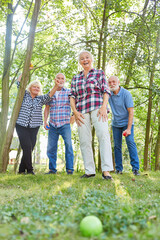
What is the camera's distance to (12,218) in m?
1.77

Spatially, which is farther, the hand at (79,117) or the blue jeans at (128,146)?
the blue jeans at (128,146)

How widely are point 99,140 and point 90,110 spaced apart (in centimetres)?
48

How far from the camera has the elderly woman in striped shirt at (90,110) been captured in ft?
11.6

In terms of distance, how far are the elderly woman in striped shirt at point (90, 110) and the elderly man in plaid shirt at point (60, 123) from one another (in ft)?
2.45

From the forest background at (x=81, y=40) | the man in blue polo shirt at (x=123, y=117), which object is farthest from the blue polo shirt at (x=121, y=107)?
the forest background at (x=81, y=40)

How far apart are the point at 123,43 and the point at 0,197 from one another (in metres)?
4.62

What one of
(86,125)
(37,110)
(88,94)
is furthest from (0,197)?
(37,110)

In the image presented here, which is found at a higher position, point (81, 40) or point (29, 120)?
point (81, 40)

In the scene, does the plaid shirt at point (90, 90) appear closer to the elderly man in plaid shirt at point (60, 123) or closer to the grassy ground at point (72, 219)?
the elderly man in plaid shirt at point (60, 123)

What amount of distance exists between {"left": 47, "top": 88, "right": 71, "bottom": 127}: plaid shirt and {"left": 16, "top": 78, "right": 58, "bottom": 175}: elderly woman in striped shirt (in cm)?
18

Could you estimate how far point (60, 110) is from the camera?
15.0ft

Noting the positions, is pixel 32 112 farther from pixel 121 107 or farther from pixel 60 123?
pixel 121 107

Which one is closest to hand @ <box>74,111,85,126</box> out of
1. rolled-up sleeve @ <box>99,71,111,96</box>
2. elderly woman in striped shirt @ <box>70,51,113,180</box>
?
elderly woman in striped shirt @ <box>70,51,113,180</box>

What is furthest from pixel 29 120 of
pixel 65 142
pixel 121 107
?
pixel 121 107
